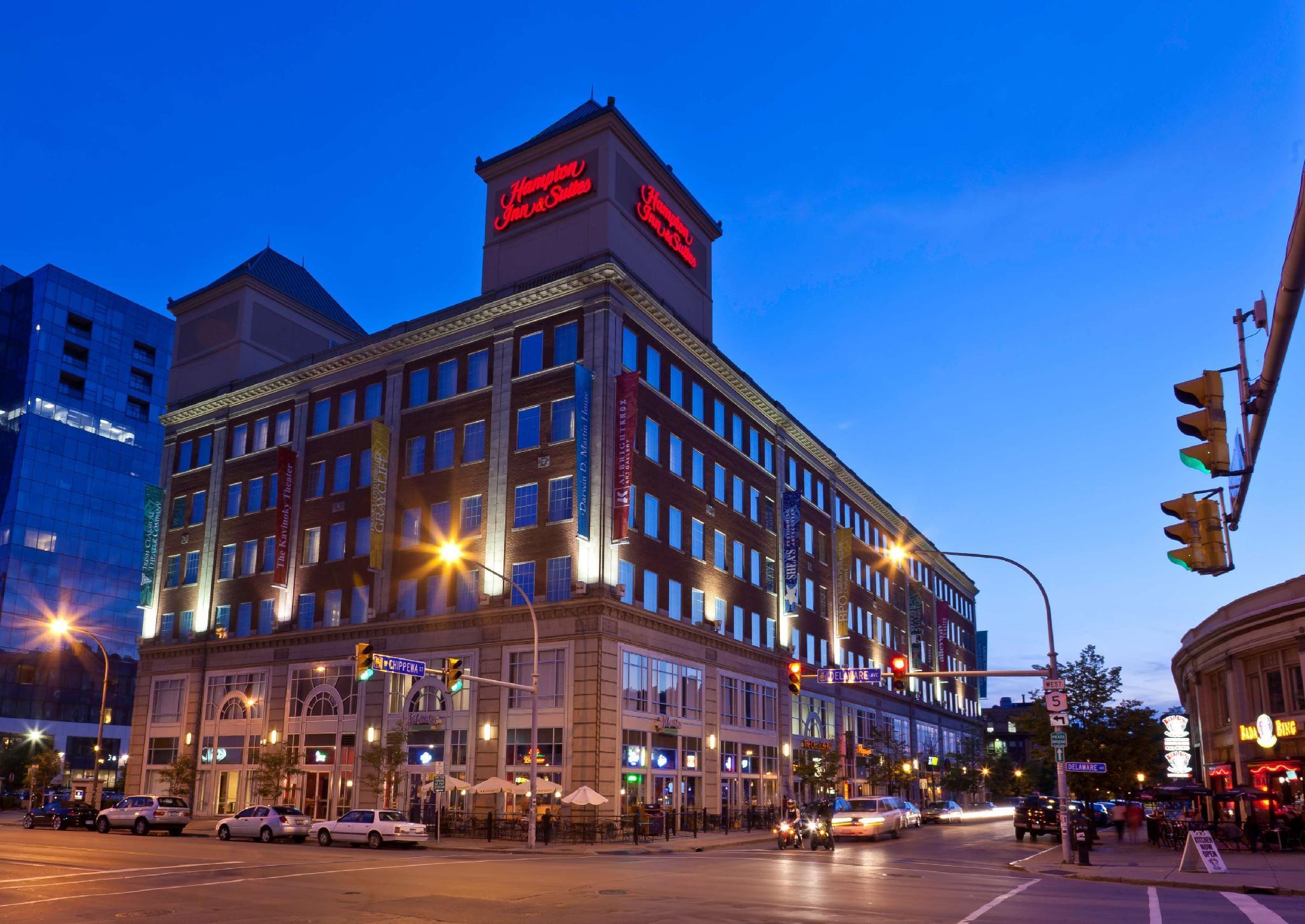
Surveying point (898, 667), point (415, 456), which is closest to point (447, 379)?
point (415, 456)

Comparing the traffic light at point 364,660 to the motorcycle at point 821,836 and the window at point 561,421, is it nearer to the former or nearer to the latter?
the motorcycle at point 821,836

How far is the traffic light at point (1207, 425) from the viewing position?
1016cm

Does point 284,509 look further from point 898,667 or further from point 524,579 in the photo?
point 898,667

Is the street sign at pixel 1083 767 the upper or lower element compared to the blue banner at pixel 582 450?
lower

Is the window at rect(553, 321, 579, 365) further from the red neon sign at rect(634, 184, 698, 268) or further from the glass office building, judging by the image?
the glass office building

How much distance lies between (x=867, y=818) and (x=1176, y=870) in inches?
780

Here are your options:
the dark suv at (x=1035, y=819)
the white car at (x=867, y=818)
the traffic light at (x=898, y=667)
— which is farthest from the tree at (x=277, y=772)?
the dark suv at (x=1035, y=819)

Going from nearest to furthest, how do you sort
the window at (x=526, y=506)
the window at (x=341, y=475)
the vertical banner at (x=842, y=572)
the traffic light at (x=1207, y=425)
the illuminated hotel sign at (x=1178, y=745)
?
the traffic light at (x=1207, y=425) → the illuminated hotel sign at (x=1178, y=745) → the window at (x=526, y=506) → the window at (x=341, y=475) → the vertical banner at (x=842, y=572)

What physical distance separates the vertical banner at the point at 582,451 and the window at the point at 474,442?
737 cm

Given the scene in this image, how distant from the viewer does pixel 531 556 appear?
5297cm

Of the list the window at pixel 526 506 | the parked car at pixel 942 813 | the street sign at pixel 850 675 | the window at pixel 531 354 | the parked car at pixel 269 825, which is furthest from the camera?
the parked car at pixel 942 813

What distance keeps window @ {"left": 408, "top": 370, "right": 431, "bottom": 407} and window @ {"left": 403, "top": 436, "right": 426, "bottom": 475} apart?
6.76 ft

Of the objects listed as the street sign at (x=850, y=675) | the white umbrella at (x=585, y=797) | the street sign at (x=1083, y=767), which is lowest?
the white umbrella at (x=585, y=797)

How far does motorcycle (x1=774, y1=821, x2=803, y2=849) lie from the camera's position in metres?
42.8
